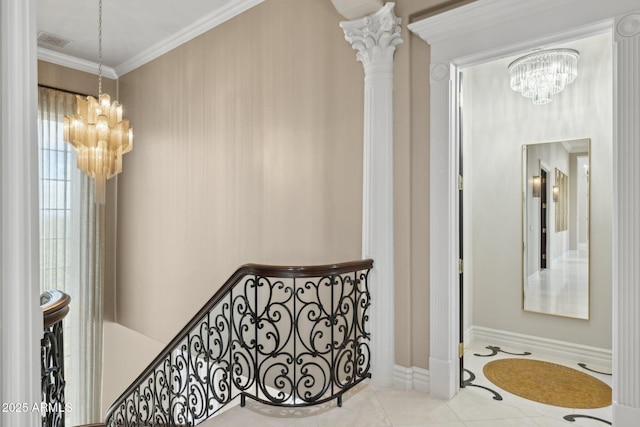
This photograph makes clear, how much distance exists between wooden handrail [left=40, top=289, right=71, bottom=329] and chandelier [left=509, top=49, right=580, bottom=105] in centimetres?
380

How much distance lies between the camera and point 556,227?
381cm

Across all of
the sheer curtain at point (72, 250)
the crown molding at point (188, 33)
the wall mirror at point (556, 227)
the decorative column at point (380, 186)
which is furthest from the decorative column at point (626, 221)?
the sheer curtain at point (72, 250)

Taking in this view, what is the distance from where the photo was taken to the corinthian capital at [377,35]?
→ 279 centimetres

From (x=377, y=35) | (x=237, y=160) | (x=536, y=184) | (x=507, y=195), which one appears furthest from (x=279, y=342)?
(x=536, y=184)

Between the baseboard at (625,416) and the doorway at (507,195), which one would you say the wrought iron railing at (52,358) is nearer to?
the baseboard at (625,416)

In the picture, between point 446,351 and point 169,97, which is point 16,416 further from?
point 169,97

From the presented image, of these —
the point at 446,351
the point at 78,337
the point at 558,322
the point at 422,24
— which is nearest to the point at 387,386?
the point at 446,351

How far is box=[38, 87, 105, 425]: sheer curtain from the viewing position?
17.2ft

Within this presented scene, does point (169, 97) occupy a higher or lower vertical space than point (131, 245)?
higher

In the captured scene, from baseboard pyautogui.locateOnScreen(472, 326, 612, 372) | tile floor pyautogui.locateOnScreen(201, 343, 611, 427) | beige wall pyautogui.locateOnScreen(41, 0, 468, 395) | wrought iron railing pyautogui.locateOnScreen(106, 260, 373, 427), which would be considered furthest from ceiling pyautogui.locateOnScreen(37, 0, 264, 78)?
baseboard pyautogui.locateOnScreen(472, 326, 612, 372)

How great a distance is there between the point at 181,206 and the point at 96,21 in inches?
96.0

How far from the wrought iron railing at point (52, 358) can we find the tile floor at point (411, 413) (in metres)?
0.90

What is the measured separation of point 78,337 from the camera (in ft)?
18.3

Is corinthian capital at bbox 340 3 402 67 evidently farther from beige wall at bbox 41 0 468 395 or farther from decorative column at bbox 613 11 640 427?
decorative column at bbox 613 11 640 427
